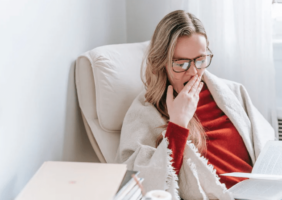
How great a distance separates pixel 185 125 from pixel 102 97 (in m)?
0.37

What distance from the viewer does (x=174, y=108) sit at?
1.17 m

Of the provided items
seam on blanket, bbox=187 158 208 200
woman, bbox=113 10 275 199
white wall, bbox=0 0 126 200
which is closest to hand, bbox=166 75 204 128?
woman, bbox=113 10 275 199

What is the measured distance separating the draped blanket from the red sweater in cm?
2

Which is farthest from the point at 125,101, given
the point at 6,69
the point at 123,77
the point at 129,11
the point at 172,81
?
the point at 129,11

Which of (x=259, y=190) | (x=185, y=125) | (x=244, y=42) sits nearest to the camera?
(x=259, y=190)

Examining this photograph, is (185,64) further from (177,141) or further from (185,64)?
(177,141)

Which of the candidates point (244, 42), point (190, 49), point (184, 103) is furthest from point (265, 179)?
point (244, 42)

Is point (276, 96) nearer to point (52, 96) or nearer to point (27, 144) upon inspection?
point (52, 96)

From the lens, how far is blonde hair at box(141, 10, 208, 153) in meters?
1.20

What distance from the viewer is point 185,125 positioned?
3.72ft

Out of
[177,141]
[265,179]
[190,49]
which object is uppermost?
[190,49]

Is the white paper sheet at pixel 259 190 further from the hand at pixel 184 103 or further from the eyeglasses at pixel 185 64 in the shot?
the eyeglasses at pixel 185 64

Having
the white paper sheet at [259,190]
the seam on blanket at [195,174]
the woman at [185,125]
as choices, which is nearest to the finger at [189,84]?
the woman at [185,125]

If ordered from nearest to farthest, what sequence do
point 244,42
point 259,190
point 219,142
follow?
point 259,190
point 219,142
point 244,42
